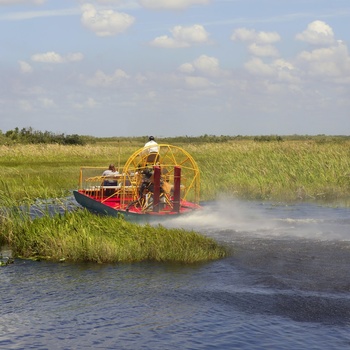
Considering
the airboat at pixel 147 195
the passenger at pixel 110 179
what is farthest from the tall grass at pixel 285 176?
the airboat at pixel 147 195

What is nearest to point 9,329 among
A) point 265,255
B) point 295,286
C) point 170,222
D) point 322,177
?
point 295,286

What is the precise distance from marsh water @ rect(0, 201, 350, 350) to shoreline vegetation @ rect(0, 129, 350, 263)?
448 millimetres

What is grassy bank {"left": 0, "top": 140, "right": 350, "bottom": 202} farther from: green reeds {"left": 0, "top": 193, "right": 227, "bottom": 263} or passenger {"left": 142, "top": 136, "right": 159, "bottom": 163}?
green reeds {"left": 0, "top": 193, "right": 227, "bottom": 263}

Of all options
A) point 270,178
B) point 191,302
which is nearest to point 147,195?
point 191,302

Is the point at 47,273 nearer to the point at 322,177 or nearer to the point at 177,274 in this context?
the point at 177,274

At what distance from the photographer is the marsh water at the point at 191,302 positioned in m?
11.4

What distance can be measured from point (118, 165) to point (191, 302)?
684 inches

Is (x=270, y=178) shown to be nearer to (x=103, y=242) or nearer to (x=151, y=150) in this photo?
(x=151, y=150)

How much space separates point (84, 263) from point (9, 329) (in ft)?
15.9

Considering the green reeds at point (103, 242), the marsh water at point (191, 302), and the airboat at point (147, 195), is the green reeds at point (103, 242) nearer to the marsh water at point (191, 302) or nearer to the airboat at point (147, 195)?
the marsh water at point (191, 302)

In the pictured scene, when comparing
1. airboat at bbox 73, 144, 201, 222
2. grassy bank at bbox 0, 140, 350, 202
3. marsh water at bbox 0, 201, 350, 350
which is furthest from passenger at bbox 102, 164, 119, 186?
marsh water at bbox 0, 201, 350, 350

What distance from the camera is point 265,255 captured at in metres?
17.4

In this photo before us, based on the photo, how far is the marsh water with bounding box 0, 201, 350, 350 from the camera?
11.4 meters

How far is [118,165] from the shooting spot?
99.6 feet
